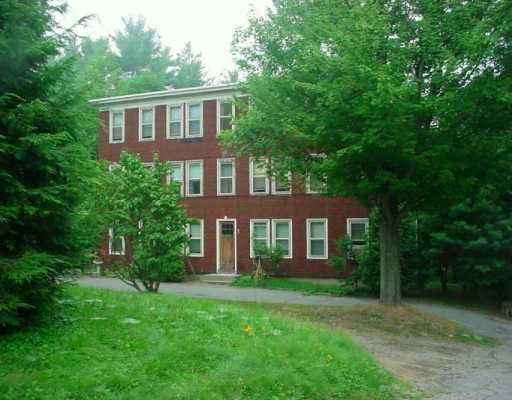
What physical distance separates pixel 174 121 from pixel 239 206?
5.68 meters

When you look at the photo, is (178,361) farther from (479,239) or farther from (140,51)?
(140,51)

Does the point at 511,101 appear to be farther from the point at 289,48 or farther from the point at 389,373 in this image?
the point at 389,373

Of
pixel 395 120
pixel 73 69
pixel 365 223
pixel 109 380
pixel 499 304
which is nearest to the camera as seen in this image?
pixel 109 380

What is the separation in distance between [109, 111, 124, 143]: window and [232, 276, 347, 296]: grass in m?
10.6

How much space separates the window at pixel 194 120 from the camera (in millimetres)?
27641

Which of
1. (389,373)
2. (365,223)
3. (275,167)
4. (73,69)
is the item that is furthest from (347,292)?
(73,69)

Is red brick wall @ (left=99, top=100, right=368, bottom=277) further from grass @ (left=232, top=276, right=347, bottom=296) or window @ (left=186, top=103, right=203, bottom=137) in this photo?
grass @ (left=232, top=276, right=347, bottom=296)

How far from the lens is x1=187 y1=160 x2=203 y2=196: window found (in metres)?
27.7

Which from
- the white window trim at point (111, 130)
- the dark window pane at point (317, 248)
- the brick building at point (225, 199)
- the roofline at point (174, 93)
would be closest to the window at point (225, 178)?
the brick building at point (225, 199)

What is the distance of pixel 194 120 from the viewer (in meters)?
27.8

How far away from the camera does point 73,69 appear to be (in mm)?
8906

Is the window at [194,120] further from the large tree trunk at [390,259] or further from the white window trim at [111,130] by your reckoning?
the large tree trunk at [390,259]

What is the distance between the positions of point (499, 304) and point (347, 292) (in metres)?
5.37

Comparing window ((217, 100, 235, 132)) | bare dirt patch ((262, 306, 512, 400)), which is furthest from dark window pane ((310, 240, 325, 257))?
bare dirt patch ((262, 306, 512, 400))
